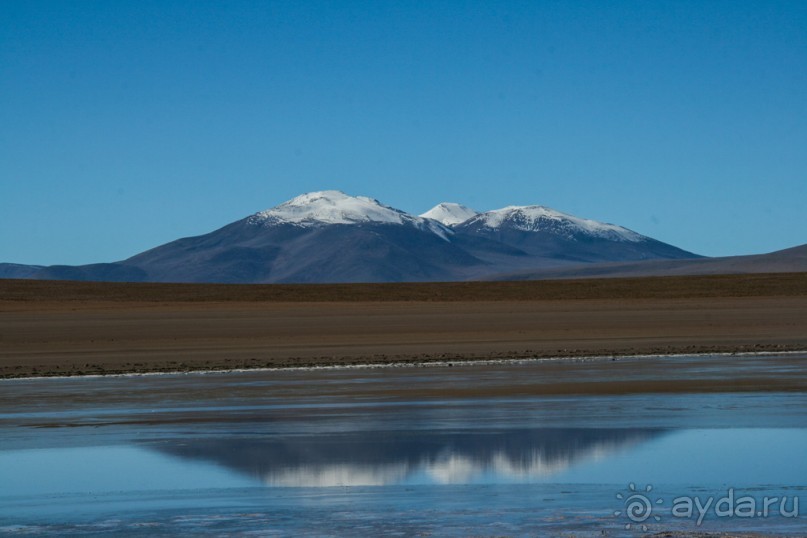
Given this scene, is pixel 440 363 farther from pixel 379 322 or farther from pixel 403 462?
pixel 379 322

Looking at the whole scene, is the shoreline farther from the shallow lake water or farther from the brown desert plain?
the shallow lake water

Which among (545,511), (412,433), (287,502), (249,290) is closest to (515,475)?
(545,511)

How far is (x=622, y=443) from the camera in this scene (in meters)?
14.9

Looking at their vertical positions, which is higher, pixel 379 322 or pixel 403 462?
pixel 379 322

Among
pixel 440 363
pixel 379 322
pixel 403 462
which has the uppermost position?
pixel 379 322

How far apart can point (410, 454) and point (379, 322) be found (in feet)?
111

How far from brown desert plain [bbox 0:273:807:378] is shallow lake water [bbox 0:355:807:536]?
498 cm

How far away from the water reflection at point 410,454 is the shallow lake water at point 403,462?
29 millimetres

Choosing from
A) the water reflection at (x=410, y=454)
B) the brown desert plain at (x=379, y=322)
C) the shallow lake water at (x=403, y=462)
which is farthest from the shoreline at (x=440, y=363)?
the water reflection at (x=410, y=454)

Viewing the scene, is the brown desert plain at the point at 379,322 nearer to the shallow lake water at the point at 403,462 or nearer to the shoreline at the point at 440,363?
the shoreline at the point at 440,363

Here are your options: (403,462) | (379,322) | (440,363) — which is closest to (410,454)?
(403,462)

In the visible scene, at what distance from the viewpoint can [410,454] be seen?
14.3 m

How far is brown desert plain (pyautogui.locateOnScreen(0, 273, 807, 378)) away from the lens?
33156 millimetres

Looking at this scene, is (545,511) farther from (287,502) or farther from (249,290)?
(249,290)
